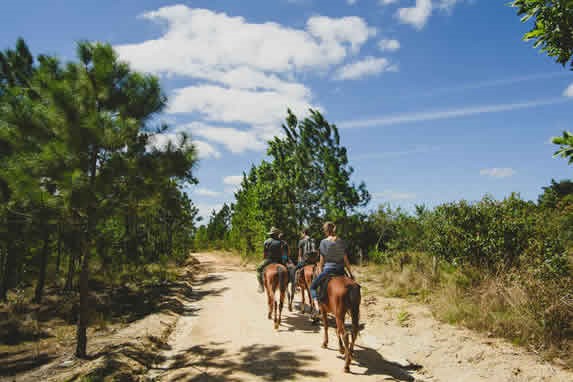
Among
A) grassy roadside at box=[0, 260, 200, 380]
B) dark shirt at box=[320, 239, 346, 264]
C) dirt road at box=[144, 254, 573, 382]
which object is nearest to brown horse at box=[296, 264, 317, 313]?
dirt road at box=[144, 254, 573, 382]

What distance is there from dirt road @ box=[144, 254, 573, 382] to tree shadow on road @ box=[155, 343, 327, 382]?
2 centimetres

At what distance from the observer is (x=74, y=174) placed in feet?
18.7

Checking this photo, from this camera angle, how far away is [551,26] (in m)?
4.91

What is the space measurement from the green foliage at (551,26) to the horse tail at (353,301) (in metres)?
4.76

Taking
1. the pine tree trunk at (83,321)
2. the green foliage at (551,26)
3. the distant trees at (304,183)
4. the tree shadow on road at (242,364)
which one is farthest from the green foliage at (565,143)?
the distant trees at (304,183)

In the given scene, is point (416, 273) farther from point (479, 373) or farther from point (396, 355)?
point (479, 373)

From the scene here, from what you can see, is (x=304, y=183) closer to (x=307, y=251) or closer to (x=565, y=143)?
(x=307, y=251)

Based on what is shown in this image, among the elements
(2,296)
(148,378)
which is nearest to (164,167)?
(148,378)

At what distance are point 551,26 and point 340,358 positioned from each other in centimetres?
618

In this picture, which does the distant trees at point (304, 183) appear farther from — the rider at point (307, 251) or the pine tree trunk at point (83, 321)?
the pine tree trunk at point (83, 321)

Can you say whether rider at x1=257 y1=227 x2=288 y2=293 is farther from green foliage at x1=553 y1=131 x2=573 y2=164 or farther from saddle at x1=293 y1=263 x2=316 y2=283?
green foliage at x1=553 y1=131 x2=573 y2=164

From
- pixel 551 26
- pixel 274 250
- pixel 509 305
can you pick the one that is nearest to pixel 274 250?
pixel 274 250

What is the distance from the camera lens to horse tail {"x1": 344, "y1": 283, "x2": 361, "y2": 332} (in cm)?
586

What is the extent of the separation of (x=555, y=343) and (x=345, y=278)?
3433 millimetres
